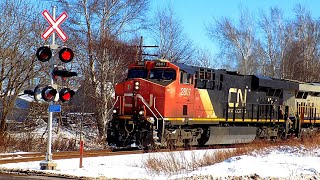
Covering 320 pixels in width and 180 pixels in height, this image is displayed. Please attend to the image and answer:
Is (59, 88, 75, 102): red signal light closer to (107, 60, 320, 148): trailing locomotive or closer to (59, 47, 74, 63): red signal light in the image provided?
(59, 47, 74, 63): red signal light

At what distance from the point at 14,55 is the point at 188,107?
8236mm

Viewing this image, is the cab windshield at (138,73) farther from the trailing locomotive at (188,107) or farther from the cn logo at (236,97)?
the cn logo at (236,97)

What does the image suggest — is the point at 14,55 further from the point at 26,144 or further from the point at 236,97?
the point at 236,97

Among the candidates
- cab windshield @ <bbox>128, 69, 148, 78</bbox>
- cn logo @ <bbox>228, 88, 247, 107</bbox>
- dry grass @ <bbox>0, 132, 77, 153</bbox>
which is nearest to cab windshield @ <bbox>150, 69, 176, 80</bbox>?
cab windshield @ <bbox>128, 69, 148, 78</bbox>

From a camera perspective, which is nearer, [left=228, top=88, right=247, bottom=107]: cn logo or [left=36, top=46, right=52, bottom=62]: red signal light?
[left=36, top=46, right=52, bottom=62]: red signal light

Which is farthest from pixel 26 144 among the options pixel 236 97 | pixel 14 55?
pixel 236 97

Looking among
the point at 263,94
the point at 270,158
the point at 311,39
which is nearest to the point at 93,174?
the point at 270,158

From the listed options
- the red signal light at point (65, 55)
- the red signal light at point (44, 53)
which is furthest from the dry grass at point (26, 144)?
the red signal light at point (65, 55)

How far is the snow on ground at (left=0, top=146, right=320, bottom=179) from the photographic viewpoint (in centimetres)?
1059

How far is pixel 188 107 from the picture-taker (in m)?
19.0

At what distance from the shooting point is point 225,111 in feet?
69.4

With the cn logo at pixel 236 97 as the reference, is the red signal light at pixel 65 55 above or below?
above

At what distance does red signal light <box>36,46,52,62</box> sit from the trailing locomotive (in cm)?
675

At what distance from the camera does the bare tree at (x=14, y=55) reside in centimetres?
2050
